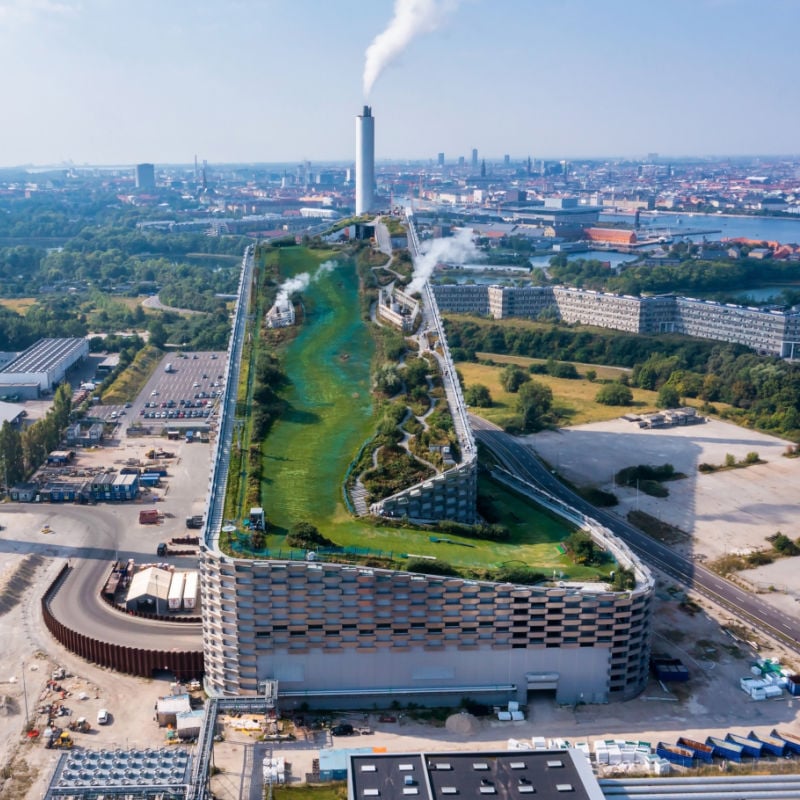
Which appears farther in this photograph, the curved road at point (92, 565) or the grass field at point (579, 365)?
the grass field at point (579, 365)

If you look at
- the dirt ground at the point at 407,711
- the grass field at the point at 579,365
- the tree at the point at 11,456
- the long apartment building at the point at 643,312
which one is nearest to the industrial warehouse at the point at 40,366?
the tree at the point at 11,456

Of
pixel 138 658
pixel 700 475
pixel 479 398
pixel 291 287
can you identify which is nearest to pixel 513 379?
pixel 479 398

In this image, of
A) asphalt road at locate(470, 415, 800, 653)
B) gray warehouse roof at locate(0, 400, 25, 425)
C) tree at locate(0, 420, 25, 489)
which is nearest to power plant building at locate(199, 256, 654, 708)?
asphalt road at locate(470, 415, 800, 653)

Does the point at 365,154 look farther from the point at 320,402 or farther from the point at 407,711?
the point at 407,711

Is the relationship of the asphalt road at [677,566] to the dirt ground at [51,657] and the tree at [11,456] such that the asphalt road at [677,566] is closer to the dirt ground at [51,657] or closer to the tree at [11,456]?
the dirt ground at [51,657]

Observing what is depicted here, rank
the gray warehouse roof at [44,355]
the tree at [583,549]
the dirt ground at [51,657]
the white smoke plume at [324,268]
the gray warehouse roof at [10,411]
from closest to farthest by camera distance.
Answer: the dirt ground at [51,657] → the tree at [583,549] → the white smoke plume at [324,268] → the gray warehouse roof at [10,411] → the gray warehouse roof at [44,355]

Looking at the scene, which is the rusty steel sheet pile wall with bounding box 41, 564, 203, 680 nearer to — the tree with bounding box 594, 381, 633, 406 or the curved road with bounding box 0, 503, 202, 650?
the curved road with bounding box 0, 503, 202, 650

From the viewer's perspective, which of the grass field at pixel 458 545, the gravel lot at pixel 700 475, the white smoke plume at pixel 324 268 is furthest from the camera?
the white smoke plume at pixel 324 268

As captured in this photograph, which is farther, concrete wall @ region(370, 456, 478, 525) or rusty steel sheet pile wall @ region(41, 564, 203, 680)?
concrete wall @ region(370, 456, 478, 525)
